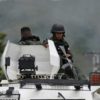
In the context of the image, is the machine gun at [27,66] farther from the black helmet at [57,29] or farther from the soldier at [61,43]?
the black helmet at [57,29]

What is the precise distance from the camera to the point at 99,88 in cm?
1466

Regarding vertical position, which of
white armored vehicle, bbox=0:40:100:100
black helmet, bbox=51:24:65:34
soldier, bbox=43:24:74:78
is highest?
black helmet, bbox=51:24:65:34

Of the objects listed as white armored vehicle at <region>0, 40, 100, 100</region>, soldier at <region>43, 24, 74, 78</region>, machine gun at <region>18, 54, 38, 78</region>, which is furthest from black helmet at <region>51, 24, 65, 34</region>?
machine gun at <region>18, 54, 38, 78</region>

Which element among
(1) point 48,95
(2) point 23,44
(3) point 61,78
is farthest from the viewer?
(2) point 23,44

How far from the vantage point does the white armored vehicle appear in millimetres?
13883

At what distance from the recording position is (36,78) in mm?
15156

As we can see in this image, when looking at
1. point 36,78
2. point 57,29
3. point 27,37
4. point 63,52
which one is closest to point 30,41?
point 27,37

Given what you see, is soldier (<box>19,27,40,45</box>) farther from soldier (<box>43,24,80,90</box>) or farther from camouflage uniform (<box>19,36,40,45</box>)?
soldier (<box>43,24,80,90</box>)

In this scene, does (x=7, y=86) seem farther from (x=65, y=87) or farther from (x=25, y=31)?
(x=25, y=31)

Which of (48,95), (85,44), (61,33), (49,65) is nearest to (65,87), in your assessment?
(48,95)

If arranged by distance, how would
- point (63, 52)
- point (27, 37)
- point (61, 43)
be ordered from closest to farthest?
point (63, 52) → point (61, 43) → point (27, 37)

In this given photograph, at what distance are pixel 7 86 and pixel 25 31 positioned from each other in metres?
2.88

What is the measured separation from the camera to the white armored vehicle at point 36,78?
→ 13883mm

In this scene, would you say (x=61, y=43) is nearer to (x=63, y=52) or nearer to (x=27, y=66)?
(x=63, y=52)
